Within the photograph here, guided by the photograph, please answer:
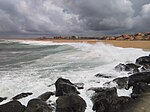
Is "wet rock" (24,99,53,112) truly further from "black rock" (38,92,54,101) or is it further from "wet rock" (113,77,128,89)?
"wet rock" (113,77,128,89)

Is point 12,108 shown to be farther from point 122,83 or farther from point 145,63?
point 145,63

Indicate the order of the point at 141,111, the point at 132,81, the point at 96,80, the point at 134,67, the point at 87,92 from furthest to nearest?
the point at 134,67
the point at 96,80
the point at 132,81
the point at 87,92
the point at 141,111

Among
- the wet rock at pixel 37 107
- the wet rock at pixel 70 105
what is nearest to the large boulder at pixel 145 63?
the wet rock at pixel 70 105

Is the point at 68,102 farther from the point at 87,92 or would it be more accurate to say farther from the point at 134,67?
the point at 134,67

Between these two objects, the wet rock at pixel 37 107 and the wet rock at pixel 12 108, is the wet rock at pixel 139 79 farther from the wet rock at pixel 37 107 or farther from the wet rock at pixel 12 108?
the wet rock at pixel 12 108

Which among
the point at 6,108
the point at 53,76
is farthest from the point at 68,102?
the point at 53,76

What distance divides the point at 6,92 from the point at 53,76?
3268 mm

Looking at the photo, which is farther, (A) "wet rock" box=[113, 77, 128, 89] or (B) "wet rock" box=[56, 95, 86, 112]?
(A) "wet rock" box=[113, 77, 128, 89]

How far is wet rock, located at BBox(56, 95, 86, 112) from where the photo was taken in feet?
20.8

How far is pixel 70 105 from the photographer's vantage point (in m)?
6.40

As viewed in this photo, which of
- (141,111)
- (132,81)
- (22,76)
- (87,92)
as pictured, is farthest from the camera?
(22,76)

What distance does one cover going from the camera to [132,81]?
9.05 m

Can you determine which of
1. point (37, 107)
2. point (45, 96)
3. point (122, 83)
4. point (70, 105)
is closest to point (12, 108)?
point (37, 107)

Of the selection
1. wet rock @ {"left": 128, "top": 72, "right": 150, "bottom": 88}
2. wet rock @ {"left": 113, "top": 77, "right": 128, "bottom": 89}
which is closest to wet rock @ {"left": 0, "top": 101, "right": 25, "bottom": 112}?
wet rock @ {"left": 113, "top": 77, "right": 128, "bottom": 89}
